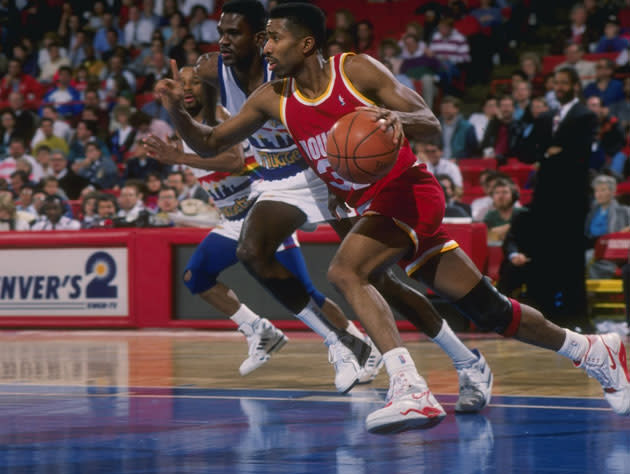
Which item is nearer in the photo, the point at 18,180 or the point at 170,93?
the point at 170,93

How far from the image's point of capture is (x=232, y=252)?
727cm

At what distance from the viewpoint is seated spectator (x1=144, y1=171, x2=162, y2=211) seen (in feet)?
43.8

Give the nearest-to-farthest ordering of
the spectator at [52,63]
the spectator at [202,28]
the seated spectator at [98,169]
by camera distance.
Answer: the seated spectator at [98,169]
the spectator at [202,28]
the spectator at [52,63]

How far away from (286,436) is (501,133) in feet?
31.4

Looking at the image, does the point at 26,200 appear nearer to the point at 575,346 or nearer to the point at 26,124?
the point at 26,124

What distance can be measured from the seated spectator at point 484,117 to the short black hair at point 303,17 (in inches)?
356

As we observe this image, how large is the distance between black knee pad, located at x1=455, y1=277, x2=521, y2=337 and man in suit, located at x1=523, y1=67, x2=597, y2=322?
4660mm

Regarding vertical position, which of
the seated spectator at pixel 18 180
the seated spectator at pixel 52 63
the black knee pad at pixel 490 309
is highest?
the seated spectator at pixel 52 63

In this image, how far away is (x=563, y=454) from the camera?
4180mm

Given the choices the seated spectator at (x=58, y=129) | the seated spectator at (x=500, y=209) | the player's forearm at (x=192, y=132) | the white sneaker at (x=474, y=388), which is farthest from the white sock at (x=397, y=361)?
the seated spectator at (x=58, y=129)

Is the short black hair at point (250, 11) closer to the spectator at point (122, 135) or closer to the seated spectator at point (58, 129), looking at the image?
the spectator at point (122, 135)

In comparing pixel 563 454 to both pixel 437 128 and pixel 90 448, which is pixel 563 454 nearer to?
pixel 437 128

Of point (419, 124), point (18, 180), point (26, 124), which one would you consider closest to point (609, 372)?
point (419, 124)

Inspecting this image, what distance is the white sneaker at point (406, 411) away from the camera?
422 cm
